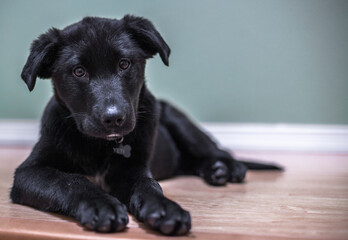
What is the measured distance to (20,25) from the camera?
131 inches

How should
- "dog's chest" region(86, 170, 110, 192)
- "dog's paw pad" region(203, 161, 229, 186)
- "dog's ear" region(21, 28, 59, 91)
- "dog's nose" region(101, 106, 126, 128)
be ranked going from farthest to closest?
"dog's paw pad" region(203, 161, 229, 186)
"dog's chest" region(86, 170, 110, 192)
"dog's ear" region(21, 28, 59, 91)
"dog's nose" region(101, 106, 126, 128)

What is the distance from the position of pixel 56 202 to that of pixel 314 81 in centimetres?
220

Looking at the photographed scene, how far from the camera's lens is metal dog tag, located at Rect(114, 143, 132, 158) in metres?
1.80

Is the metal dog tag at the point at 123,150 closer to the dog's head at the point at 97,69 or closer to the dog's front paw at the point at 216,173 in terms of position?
the dog's head at the point at 97,69

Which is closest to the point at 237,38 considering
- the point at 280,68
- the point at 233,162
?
the point at 280,68

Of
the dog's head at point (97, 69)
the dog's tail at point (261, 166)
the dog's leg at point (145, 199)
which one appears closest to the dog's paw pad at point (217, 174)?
the dog's tail at point (261, 166)

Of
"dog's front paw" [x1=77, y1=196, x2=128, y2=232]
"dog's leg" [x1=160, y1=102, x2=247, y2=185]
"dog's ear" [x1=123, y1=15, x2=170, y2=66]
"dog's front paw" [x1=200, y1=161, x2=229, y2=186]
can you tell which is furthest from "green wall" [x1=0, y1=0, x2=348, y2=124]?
"dog's front paw" [x1=77, y1=196, x2=128, y2=232]

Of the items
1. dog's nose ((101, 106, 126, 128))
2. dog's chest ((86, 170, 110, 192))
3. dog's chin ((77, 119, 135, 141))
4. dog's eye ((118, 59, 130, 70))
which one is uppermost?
dog's eye ((118, 59, 130, 70))

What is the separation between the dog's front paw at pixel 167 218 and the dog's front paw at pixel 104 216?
0.28 ft

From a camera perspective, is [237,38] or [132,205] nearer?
[132,205]

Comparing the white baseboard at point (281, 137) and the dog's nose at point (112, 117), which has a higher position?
the dog's nose at point (112, 117)

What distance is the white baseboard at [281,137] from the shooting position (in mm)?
3156

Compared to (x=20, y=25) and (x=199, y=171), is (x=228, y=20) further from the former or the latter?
(x=20, y=25)

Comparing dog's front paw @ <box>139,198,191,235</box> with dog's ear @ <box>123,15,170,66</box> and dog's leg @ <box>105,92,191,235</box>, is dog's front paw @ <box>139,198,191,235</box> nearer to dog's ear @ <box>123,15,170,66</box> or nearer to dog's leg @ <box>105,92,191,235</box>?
dog's leg @ <box>105,92,191,235</box>
